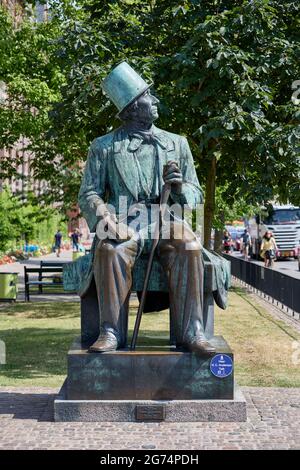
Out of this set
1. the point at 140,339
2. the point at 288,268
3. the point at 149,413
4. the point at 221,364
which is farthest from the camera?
the point at 288,268

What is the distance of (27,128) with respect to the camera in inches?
786

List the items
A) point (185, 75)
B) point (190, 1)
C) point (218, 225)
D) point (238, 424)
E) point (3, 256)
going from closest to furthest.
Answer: point (238, 424), point (185, 75), point (190, 1), point (218, 225), point (3, 256)

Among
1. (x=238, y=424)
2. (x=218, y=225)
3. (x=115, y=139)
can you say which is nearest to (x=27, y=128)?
(x=218, y=225)

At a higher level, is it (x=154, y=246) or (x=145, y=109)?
(x=145, y=109)

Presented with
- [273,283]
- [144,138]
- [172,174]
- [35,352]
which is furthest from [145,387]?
[273,283]

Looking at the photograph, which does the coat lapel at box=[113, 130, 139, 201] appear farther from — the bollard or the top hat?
the bollard

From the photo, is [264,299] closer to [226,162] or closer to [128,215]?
[226,162]

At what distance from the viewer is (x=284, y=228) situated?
41281mm

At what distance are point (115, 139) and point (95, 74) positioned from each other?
4.06m

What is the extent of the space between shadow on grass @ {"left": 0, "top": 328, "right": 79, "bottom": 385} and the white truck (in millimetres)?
27521

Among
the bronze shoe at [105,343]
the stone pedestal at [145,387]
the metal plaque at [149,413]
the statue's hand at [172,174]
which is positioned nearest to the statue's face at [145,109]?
the statue's hand at [172,174]

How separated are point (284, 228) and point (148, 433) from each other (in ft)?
116

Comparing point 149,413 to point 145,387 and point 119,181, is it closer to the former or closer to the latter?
point 145,387

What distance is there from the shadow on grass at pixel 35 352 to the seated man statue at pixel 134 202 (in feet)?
9.57
